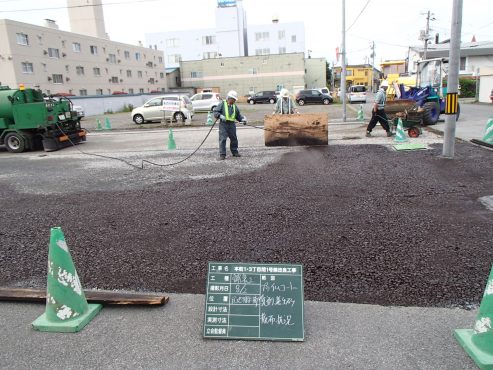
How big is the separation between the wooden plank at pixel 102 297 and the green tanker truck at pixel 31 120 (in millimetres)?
11564

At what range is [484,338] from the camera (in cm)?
258

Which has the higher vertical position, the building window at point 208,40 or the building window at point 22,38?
the building window at point 208,40

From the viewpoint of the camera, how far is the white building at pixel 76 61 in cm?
3484

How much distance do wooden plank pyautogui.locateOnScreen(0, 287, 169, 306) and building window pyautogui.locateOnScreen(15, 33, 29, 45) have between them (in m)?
38.8

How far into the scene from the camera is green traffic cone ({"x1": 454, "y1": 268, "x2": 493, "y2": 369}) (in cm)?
252

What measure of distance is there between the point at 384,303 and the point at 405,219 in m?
2.23

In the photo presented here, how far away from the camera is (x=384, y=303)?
3.30m

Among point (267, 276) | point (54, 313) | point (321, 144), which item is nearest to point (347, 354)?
point (267, 276)

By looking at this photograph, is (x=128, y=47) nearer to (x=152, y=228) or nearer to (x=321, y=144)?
(x=321, y=144)

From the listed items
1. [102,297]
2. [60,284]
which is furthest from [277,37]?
[60,284]

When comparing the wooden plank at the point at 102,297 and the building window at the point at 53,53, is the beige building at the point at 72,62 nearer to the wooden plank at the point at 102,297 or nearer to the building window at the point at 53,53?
the building window at the point at 53,53

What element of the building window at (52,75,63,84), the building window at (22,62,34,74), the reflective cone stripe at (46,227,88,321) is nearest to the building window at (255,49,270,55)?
the building window at (52,75,63,84)

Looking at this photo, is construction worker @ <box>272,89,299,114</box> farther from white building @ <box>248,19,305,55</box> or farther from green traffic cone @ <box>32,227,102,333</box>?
white building @ <box>248,19,305,55</box>

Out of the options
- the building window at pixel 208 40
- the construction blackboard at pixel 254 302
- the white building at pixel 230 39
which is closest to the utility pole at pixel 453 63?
the construction blackboard at pixel 254 302
